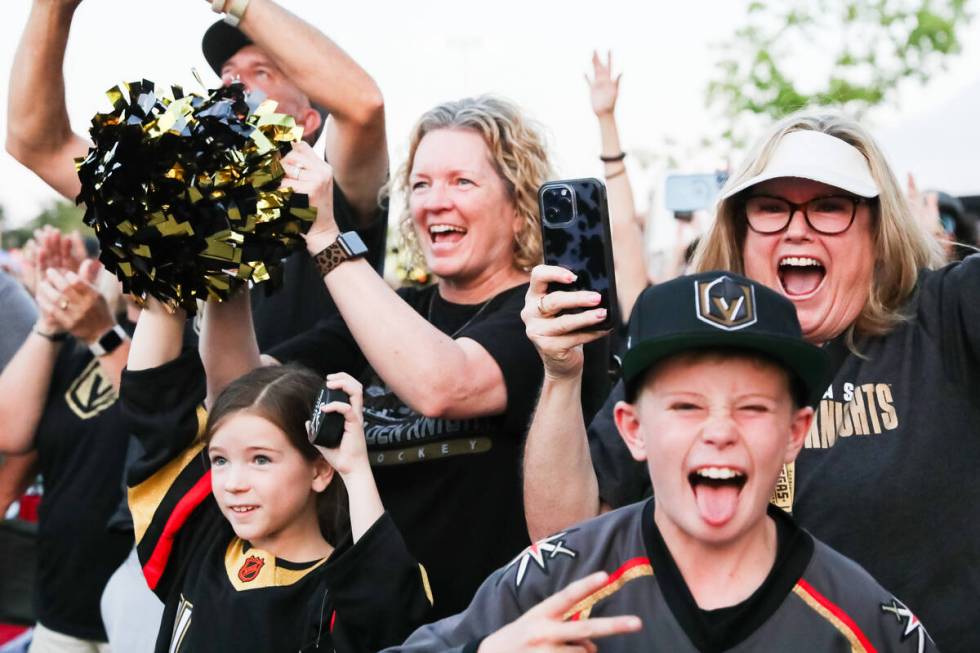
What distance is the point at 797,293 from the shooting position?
2691mm

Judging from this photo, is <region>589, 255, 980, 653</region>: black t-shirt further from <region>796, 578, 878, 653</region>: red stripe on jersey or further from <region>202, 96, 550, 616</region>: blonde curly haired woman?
<region>202, 96, 550, 616</region>: blonde curly haired woman

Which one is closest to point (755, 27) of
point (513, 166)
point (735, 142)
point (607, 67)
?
point (735, 142)

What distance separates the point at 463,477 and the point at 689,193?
11.6ft

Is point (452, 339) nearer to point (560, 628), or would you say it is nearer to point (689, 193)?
point (560, 628)

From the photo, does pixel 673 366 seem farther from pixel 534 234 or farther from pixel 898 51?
pixel 898 51

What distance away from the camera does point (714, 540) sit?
198 centimetres

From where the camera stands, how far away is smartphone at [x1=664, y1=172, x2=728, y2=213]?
238 inches

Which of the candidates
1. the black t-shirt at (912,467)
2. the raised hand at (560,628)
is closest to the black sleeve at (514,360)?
the black t-shirt at (912,467)

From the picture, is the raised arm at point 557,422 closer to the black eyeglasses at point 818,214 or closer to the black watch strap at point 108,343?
the black eyeglasses at point 818,214

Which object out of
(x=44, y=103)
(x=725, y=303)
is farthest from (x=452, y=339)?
(x=44, y=103)

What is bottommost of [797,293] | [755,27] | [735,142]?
[797,293]

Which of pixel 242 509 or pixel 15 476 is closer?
pixel 242 509

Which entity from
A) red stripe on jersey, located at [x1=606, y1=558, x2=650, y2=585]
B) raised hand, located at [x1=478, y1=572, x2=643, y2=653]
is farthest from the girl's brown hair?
raised hand, located at [x1=478, y1=572, x2=643, y2=653]

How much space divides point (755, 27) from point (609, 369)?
2348 centimetres
